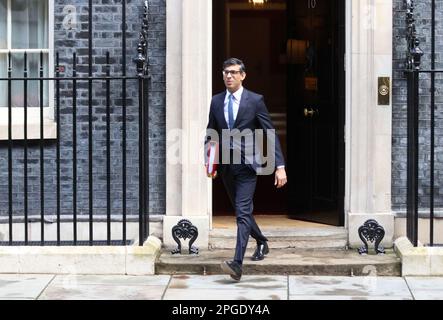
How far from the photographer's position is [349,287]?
24.7 ft

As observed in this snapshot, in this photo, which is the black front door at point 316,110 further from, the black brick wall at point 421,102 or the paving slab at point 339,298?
the paving slab at point 339,298

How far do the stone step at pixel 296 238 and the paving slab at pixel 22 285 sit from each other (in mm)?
1683

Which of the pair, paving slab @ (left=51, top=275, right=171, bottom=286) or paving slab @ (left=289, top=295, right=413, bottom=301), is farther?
paving slab @ (left=51, top=275, right=171, bottom=286)

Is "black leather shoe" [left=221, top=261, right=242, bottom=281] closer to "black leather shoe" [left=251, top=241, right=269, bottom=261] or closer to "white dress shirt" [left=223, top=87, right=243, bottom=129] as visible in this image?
"black leather shoe" [left=251, top=241, right=269, bottom=261]

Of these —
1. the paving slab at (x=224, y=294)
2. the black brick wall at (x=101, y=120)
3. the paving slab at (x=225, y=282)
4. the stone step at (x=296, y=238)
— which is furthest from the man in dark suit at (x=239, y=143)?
the black brick wall at (x=101, y=120)

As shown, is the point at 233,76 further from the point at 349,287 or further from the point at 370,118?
the point at 349,287

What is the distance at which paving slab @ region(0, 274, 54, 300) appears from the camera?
23.7ft

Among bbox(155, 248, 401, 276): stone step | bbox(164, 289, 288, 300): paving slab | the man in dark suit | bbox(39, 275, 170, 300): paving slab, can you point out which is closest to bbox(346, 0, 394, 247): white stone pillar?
bbox(155, 248, 401, 276): stone step

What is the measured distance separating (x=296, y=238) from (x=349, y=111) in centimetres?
129

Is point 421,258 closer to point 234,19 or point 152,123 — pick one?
point 152,123

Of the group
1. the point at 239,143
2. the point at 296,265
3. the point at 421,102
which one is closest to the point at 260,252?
the point at 296,265

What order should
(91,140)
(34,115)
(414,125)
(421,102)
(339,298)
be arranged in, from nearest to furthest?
1. (339,298)
2. (414,125)
3. (91,140)
4. (421,102)
5. (34,115)

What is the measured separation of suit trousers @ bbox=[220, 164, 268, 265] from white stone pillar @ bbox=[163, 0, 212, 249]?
89 cm

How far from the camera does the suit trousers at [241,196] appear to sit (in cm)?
755
